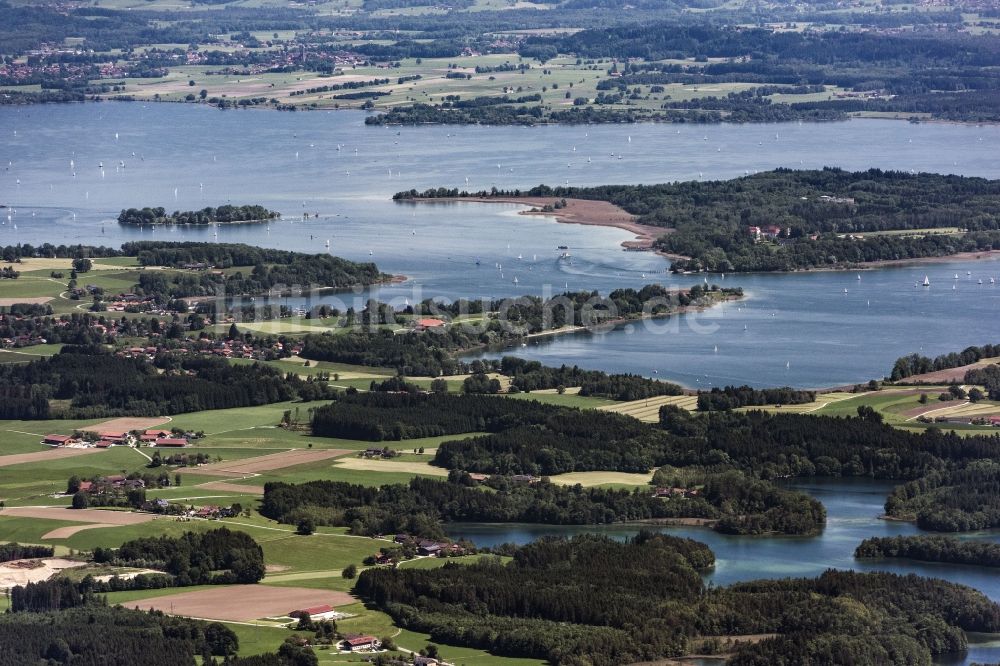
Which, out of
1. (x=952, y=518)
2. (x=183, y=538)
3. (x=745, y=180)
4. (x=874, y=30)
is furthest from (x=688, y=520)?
(x=874, y=30)

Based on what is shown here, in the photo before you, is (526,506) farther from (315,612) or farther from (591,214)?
(591,214)

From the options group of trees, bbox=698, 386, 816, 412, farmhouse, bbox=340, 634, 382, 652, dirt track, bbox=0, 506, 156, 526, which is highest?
group of trees, bbox=698, 386, 816, 412

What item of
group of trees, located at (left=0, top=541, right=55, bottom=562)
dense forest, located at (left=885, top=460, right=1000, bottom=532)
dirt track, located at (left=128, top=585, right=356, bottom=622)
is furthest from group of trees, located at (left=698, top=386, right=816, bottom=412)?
group of trees, located at (left=0, top=541, right=55, bottom=562)

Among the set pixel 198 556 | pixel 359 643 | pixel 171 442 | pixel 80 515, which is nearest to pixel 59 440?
pixel 171 442

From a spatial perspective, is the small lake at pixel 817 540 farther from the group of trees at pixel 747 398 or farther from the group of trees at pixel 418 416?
the group of trees at pixel 418 416

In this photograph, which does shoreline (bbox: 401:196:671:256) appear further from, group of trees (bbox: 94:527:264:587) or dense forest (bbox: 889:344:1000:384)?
group of trees (bbox: 94:527:264:587)

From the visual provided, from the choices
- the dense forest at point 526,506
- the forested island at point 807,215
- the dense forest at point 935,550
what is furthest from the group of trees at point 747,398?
the forested island at point 807,215
